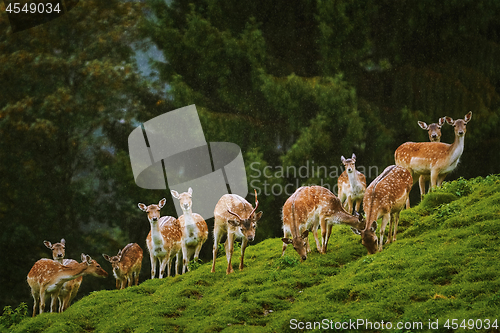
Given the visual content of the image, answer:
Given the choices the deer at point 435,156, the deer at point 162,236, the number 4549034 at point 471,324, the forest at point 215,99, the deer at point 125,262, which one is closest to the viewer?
the number 4549034 at point 471,324

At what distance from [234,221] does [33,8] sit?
50.7 feet

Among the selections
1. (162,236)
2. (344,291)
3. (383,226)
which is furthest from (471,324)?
(162,236)

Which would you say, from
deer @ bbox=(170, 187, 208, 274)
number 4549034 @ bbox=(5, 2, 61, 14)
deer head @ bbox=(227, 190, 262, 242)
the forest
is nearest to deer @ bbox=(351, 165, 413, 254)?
deer head @ bbox=(227, 190, 262, 242)

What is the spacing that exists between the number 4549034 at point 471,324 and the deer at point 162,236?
7.46 meters

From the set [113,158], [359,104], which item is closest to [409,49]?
[359,104]

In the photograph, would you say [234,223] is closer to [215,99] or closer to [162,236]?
[162,236]

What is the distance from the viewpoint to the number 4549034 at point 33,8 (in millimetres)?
22188

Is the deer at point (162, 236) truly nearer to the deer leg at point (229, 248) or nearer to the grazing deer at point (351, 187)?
the deer leg at point (229, 248)

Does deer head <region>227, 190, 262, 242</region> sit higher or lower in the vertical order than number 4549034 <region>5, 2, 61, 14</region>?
lower

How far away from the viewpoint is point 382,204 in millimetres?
11836

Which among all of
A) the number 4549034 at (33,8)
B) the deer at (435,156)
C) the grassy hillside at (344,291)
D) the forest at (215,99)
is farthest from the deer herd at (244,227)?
the number 4549034 at (33,8)

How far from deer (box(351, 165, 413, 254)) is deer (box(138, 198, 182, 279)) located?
14.8 ft

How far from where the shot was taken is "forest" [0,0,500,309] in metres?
20.4

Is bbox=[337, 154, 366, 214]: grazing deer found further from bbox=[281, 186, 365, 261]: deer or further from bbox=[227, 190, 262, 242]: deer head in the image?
bbox=[227, 190, 262, 242]: deer head
